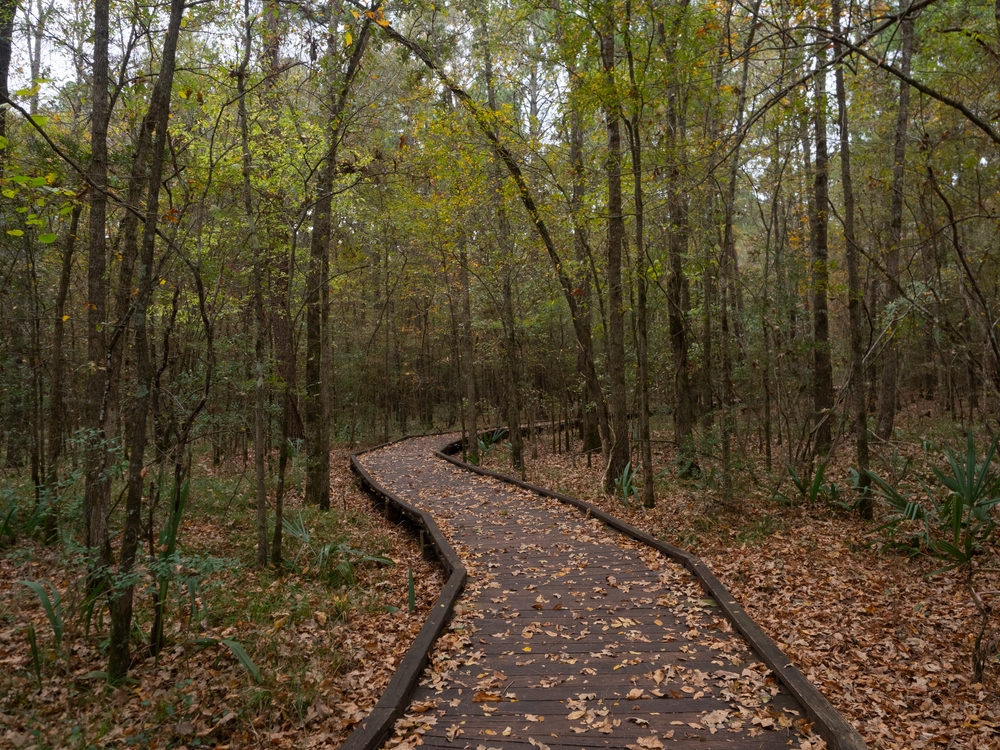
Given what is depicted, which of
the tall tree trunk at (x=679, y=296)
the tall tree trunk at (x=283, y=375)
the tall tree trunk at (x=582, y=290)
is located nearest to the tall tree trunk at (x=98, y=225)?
the tall tree trunk at (x=283, y=375)

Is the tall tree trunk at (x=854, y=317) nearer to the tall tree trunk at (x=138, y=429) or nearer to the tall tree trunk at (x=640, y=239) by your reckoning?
the tall tree trunk at (x=640, y=239)

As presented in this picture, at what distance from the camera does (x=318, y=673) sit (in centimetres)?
473

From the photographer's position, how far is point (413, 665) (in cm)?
443

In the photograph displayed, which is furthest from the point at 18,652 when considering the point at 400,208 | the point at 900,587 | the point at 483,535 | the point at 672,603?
the point at 400,208

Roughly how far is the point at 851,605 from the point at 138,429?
661cm

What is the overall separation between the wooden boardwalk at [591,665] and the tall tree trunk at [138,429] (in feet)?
8.09

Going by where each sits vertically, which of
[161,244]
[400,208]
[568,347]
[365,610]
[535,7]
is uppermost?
[535,7]

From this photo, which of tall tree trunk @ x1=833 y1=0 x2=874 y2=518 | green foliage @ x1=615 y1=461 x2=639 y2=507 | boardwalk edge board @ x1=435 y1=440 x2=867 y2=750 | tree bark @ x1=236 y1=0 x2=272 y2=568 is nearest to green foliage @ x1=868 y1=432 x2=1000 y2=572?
tall tree trunk @ x1=833 y1=0 x2=874 y2=518

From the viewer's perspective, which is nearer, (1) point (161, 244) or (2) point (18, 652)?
(2) point (18, 652)

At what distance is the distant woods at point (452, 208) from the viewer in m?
5.90

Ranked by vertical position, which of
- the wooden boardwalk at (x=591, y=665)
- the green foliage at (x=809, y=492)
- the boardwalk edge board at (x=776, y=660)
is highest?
the green foliage at (x=809, y=492)

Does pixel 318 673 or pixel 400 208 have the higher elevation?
pixel 400 208

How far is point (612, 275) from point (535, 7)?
171 inches

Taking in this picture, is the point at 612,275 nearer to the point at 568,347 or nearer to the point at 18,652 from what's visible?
the point at 18,652
